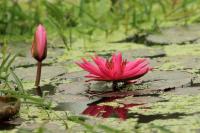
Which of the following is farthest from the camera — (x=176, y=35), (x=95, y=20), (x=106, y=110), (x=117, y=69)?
(x=95, y=20)

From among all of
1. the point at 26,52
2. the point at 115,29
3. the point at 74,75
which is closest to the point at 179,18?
the point at 115,29

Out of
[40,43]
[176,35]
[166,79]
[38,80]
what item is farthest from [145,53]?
[40,43]

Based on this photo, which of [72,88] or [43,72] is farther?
[43,72]

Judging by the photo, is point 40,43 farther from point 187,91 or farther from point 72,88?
point 187,91

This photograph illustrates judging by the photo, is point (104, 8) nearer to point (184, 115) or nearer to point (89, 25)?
point (89, 25)

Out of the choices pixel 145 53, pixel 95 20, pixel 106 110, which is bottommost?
pixel 106 110

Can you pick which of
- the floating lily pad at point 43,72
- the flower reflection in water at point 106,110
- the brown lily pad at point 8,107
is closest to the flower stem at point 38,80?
the floating lily pad at point 43,72

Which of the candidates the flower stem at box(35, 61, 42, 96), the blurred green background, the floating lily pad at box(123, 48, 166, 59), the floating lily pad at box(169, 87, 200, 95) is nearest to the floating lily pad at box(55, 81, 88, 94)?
the flower stem at box(35, 61, 42, 96)
